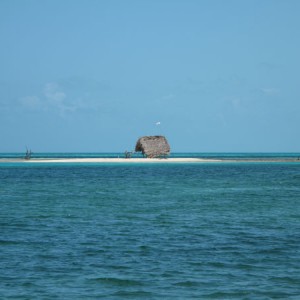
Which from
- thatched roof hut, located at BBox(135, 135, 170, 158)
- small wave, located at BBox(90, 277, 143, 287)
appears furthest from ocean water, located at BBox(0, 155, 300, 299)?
thatched roof hut, located at BBox(135, 135, 170, 158)

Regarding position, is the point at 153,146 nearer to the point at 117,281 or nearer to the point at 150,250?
the point at 150,250

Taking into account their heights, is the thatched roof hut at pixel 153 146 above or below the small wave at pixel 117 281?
above

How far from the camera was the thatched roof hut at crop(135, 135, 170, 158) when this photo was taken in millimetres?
115069

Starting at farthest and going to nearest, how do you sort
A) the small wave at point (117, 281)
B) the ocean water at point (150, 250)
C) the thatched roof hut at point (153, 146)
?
1. the thatched roof hut at point (153, 146)
2. the small wave at point (117, 281)
3. the ocean water at point (150, 250)

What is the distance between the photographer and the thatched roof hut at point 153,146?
115 m

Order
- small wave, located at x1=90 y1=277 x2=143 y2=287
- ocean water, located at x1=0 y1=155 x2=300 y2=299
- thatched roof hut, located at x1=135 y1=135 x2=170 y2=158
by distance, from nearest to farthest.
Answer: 1. ocean water, located at x1=0 y1=155 x2=300 y2=299
2. small wave, located at x1=90 y1=277 x2=143 y2=287
3. thatched roof hut, located at x1=135 y1=135 x2=170 y2=158

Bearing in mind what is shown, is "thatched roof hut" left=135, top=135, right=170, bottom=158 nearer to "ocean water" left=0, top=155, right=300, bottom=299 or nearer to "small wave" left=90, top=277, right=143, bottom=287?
"ocean water" left=0, top=155, right=300, bottom=299

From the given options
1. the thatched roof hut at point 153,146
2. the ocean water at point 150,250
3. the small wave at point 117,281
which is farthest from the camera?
the thatched roof hut at point 153,146

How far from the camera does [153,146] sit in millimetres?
117188

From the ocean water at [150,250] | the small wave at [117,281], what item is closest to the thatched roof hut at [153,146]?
the ocean water at [150,250]

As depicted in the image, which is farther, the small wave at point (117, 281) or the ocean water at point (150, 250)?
the small wave at point (117, 281)

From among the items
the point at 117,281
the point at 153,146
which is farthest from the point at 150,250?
the point at 153,146

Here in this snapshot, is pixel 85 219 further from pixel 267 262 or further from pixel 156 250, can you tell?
pixel 267 262

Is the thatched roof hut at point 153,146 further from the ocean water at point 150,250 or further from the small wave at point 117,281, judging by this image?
the small wave at point 117,281
